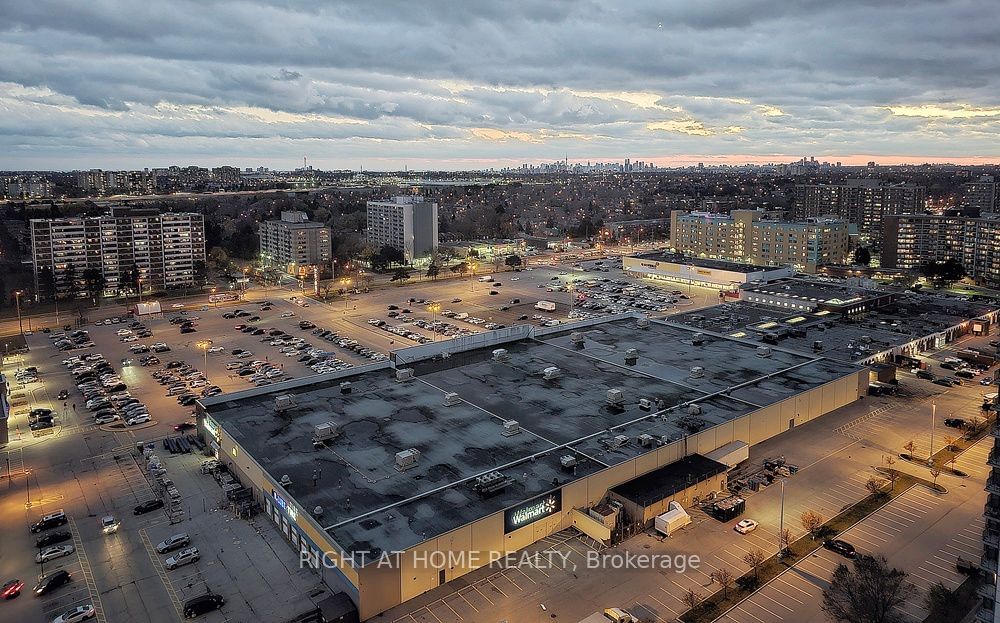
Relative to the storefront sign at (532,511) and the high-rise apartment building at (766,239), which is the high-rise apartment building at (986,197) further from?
the storefront sign at (532,511)

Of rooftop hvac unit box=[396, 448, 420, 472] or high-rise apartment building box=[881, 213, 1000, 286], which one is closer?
rooftop hvac unit box=[396, 448, 420, 472]

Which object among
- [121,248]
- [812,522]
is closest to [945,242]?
[812,522]

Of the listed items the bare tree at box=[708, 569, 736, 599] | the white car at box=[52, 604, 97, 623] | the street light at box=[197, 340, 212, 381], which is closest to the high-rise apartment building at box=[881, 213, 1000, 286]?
the bare tree at box=[708, 569, 736, 599]

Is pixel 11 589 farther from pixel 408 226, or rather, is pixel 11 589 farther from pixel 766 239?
pixel 766 239

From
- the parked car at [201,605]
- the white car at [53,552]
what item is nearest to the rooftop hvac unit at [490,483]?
the parked car at [201,605]

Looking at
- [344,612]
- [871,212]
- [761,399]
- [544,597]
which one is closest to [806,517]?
[761,399]

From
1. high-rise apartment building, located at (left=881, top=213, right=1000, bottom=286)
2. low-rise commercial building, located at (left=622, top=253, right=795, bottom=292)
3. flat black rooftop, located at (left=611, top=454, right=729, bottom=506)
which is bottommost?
flat black rooftop, located at (left=611, top=454, right=729, bottom=506)

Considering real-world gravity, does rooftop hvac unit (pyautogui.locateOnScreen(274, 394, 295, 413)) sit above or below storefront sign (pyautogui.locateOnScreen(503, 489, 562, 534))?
above

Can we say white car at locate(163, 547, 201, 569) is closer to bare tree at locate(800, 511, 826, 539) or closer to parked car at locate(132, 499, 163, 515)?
parked car at locate(132, 499, 163, 515)
